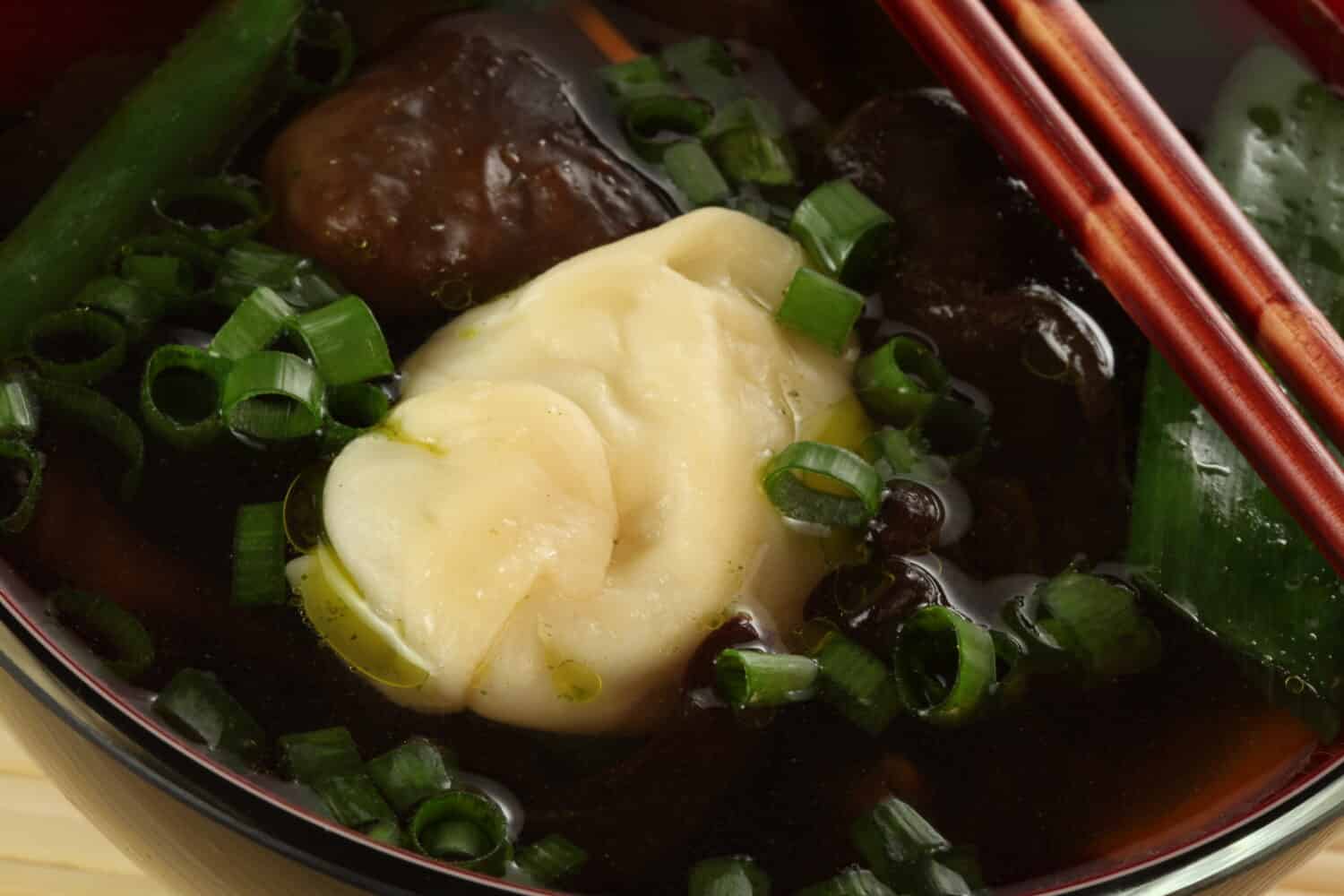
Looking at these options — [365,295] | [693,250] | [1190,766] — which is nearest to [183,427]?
[365,295]

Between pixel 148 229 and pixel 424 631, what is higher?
pixel 148 229

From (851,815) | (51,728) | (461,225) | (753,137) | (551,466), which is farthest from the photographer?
(753,137)

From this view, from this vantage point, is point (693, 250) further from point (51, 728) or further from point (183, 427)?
point (51, 728)

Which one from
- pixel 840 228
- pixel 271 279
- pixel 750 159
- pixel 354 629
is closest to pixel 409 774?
pixel 354 629

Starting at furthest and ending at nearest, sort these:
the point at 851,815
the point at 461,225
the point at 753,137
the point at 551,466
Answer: the point at 753,137 < the point at 461,225 < the point at 551,466 < the point at 851,815

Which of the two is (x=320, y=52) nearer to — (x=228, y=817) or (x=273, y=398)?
(x=273, y=398)

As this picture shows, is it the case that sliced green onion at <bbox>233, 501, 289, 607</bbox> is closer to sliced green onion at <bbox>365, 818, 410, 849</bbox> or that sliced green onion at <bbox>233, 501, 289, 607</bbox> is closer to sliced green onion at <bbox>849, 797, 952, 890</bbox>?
sliced green onion at <bbox>365, 818, 410, 849</bbox>

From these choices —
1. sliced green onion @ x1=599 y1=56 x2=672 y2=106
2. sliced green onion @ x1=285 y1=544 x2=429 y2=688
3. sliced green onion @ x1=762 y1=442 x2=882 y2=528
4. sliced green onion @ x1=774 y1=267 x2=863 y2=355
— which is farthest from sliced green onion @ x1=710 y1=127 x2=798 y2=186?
sliced green onion @ x1=285 y1=544 x2=429 y2=688
